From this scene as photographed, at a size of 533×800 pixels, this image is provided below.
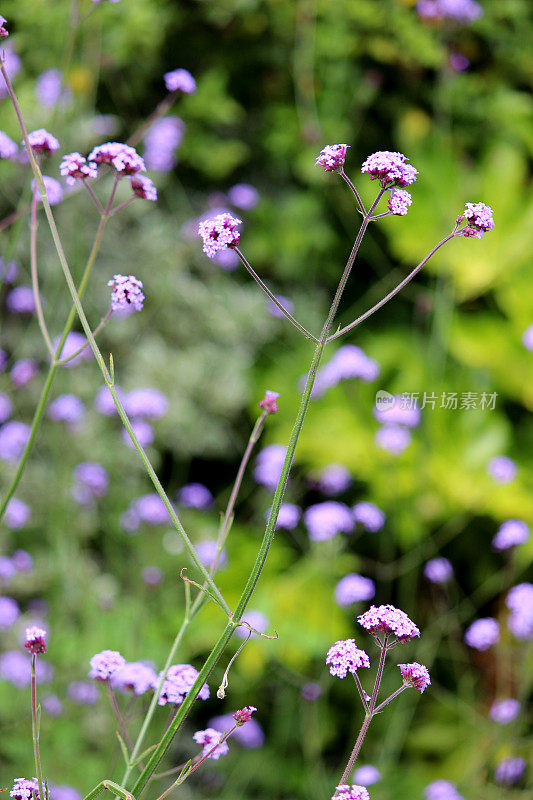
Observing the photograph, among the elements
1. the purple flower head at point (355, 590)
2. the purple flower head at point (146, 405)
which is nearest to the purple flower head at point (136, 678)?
the purple flower head at point (355, 590)

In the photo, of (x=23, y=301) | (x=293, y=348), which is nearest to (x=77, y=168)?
(x=23, y=301)

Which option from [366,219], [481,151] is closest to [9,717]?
[366,219]

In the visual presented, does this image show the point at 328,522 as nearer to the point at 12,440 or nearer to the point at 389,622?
the point at 12,440

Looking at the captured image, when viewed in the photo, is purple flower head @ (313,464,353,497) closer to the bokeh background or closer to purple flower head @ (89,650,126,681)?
the bokeh background

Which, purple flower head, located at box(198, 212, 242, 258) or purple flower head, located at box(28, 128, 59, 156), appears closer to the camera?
purple flower head, located at box(198, 212, 242, 258)

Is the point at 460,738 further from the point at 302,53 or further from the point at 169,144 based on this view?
the point at 302,53

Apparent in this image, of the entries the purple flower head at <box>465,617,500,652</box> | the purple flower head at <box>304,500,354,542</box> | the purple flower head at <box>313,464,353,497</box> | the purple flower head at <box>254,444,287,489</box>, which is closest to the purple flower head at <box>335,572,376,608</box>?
the purple flower head at <box>304,500,354,542</box>
